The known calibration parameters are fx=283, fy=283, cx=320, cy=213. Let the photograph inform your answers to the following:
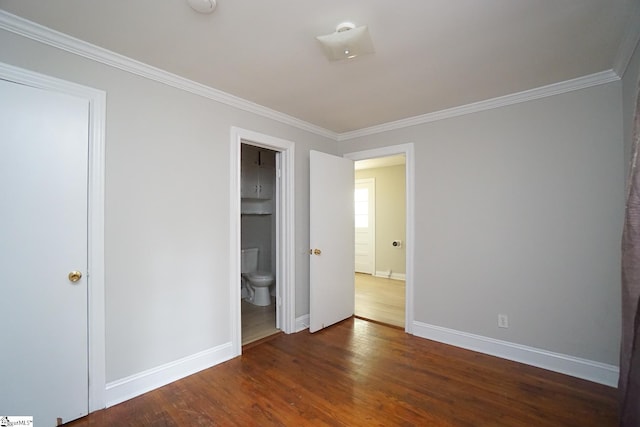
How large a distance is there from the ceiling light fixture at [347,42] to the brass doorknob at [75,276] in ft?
6.91

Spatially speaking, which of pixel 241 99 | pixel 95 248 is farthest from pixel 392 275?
pixel 95 248

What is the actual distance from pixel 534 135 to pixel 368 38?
185 cm

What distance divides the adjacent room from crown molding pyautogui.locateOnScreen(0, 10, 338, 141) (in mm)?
12

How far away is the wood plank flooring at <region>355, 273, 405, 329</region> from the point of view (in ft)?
12.1

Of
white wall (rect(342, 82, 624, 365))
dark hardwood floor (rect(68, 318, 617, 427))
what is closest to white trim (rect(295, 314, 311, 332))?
dark hardwood floor (rect(68, 318, 617, 427))

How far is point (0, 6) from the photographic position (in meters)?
1.50

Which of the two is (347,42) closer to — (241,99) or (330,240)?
(241,99)

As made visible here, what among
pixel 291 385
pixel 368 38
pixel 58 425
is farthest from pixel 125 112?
pixel 291 385

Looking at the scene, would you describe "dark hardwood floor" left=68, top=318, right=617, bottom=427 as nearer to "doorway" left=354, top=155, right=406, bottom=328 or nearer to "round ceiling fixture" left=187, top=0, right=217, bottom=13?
"round ceiling fixture" left=187, top=0, right=217, bottom=13

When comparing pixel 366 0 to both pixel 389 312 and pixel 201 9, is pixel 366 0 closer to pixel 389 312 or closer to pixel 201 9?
pixel 201 9

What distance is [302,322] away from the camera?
→ 11.0ft

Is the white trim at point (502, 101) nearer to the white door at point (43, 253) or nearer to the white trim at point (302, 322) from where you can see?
the white trim at point (302, 322)

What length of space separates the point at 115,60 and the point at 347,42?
1594 mm

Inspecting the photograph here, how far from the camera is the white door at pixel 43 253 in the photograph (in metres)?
1.59
